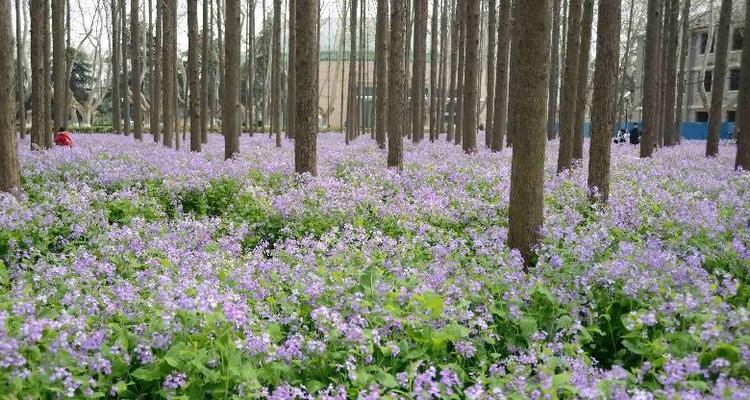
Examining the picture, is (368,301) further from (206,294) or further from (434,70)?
(434,70)

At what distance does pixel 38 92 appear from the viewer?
15.4 metres

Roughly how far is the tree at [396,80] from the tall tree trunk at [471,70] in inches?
129

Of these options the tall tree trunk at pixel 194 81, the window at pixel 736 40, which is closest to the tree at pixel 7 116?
the tall tree trunk at pixel 194 81

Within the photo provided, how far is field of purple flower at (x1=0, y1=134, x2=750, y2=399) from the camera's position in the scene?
3510 mm

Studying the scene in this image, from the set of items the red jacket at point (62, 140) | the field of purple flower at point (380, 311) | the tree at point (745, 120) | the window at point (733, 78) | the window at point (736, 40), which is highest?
the window at point (736, 40)

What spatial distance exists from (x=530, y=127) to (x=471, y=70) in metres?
10.9

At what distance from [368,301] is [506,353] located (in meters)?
1.03

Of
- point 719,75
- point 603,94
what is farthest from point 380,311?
point 719,75

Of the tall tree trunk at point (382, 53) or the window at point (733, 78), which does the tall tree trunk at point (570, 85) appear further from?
the window at point (733, 78)

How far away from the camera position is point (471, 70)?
55.6 feet

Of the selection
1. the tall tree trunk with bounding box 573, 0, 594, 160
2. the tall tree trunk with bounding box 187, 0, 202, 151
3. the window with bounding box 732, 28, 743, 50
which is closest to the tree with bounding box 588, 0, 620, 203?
the tall tree trunk with bounding box 573, 0, 594, 160

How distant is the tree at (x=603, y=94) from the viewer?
30.5 feet

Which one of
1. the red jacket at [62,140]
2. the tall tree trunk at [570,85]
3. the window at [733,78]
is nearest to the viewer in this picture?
the tall tree trunk at [570,85]

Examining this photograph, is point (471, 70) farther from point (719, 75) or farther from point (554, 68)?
point (554, 68)
